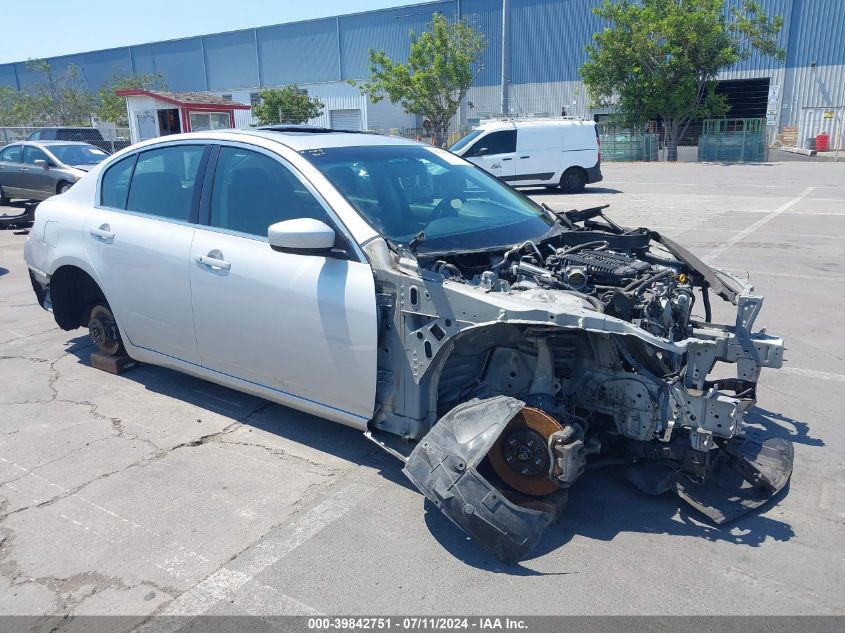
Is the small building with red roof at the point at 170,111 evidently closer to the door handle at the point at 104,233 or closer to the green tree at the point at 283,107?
the green tree at the point at 283,107

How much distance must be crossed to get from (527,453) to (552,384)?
1.24ft

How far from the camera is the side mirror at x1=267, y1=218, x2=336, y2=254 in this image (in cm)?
353

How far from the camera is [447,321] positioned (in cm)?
333

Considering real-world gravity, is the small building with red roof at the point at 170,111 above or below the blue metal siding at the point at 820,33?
below

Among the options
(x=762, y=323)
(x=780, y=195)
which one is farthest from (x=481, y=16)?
(x=762, y=323)

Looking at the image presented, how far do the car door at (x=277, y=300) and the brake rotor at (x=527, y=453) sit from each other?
2.40 feet

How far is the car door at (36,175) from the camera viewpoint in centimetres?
1591

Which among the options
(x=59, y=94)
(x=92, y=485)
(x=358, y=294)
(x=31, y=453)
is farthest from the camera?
(x=59, y=94)

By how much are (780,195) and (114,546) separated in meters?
17.3

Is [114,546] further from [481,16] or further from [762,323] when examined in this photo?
[481,16]

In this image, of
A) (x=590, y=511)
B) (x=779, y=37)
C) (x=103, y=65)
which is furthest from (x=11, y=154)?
(x=103, y=65)

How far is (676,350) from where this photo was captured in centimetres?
308

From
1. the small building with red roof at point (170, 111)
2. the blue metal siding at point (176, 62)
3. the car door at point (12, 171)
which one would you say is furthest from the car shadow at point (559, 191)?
the blue metal siding at point (176, 62)

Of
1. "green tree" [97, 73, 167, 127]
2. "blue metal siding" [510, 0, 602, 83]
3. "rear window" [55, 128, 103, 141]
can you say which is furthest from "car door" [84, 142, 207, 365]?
"blue metal siding" [510, 0, 602, 83]
